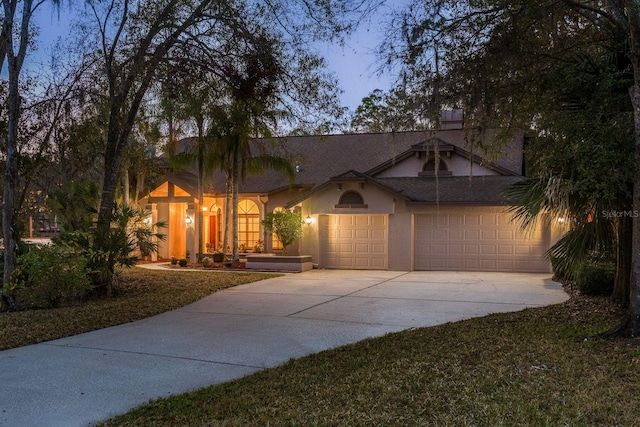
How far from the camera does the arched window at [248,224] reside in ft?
70.1

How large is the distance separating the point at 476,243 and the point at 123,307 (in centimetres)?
1108

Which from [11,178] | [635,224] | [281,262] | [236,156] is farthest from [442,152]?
[11,178]

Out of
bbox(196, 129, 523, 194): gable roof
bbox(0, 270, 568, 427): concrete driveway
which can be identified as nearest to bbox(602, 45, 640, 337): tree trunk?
bbox(0, 270, 568, 427): concrete driveway

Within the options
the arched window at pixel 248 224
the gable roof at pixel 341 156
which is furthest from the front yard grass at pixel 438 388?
the arched window at pixel 248 224

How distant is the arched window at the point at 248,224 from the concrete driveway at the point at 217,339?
7.14 meters

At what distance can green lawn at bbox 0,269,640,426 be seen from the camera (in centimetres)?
438

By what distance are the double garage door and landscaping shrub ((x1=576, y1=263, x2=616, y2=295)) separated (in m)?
5.37

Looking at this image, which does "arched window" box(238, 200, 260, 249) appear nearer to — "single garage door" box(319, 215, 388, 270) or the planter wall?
the planter wall

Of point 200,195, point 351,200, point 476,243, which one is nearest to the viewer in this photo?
point 476,243

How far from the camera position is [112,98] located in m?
11.5

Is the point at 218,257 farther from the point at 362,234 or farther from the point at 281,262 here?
the point at 362,234

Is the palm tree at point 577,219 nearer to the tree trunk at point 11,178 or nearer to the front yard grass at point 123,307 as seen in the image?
the front yard grass at point 123,307

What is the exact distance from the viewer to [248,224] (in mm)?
21484

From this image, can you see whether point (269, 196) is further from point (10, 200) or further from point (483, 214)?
point (10, 200)
